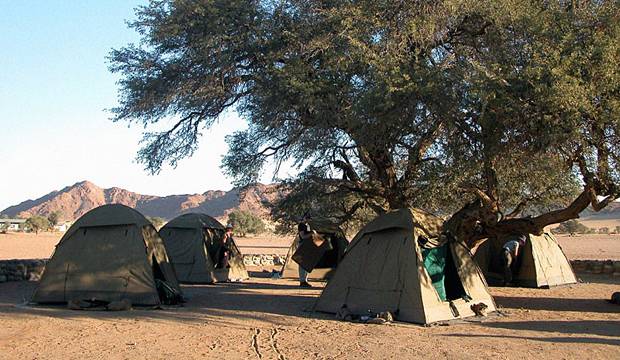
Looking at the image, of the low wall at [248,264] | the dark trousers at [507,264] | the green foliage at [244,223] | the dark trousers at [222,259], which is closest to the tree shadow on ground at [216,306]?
the low wall at [248,264]

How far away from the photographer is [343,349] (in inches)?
331

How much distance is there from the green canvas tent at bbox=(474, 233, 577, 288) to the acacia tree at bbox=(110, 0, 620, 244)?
1080 mm

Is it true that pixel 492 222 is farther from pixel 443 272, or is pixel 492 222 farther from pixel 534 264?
pixel 534 264

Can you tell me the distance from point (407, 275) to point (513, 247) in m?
7.98

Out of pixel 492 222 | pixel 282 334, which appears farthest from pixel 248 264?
pixel 282 334

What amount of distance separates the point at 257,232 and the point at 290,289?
5030 centimetres

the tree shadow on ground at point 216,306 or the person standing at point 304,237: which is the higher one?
the person standing at point 304,237

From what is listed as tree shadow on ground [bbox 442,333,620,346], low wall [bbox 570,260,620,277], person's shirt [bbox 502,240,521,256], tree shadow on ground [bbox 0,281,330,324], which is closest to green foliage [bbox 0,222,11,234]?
tree shadow on ground [bbox 0,281,330,324]

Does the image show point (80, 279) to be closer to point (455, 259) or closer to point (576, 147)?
point (455, 259)

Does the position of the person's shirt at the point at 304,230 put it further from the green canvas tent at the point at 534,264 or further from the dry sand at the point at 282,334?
the green canvas tent at the point at 534,264

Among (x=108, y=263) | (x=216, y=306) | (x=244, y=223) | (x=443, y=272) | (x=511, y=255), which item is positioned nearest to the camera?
(x=443, y=272)

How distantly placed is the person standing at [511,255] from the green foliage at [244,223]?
152 feet

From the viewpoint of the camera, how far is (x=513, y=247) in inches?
692

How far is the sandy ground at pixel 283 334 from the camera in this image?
814 cm
